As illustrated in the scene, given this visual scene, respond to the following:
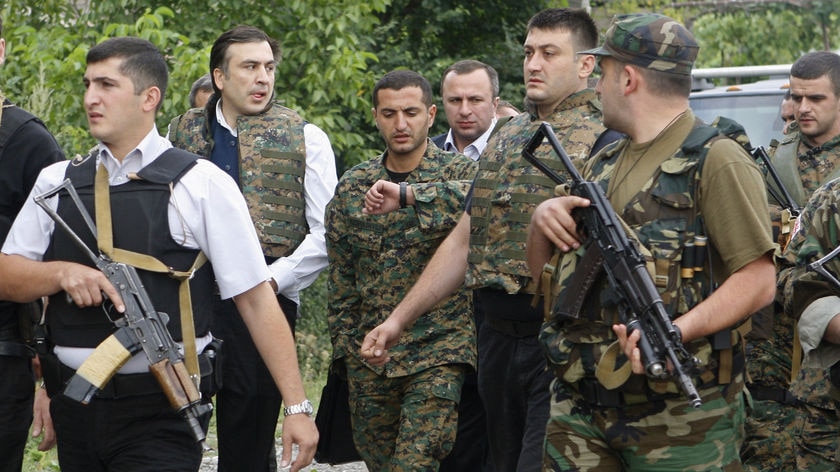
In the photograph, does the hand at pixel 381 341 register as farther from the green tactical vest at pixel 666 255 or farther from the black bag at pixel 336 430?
the green tactical vest at pixel 666 255

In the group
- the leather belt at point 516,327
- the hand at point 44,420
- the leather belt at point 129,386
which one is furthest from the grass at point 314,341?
the leather belt at point 129,386

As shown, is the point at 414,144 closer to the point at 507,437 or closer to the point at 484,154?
the point at 484,154

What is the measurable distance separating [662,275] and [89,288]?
177cm

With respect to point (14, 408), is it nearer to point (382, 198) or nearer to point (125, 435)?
point (125, 435)

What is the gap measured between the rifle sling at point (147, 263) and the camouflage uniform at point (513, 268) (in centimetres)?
145

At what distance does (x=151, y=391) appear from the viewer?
13.9 feet

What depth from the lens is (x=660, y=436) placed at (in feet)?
13.3

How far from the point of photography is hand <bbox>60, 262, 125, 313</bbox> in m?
4.14

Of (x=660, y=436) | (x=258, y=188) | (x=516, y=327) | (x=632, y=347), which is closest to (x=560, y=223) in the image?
(x=632, y=347)

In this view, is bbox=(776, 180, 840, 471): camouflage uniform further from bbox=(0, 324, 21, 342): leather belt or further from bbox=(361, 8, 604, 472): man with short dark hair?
bbox=(0, 324, 21, 342): leather belt

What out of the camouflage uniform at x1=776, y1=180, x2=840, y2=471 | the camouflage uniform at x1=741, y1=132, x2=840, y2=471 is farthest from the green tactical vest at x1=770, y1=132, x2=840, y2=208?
the camouflage uniform at x1=776, y1=180, x2=840, y2=471

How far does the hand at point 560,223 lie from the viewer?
421cm

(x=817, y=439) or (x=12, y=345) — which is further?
A: (x=817, y=439)

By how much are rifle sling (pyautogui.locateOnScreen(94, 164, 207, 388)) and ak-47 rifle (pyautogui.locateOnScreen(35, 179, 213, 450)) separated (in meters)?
0.04
